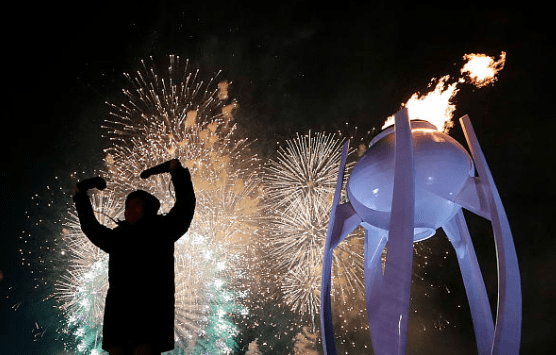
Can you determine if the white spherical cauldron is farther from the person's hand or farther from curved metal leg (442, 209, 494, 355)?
the person's hand

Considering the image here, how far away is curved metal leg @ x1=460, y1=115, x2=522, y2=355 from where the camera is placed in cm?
443

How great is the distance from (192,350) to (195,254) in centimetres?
508

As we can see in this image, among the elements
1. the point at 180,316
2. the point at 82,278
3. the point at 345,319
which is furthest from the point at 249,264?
the point at 345,319

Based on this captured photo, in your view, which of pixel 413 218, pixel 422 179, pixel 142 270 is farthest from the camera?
pixel 422 179

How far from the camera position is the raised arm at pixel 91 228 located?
11.6ft

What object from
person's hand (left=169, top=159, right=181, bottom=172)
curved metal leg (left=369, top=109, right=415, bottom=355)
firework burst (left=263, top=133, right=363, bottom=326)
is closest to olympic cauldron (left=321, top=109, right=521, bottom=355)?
curved metal leg (left=369, top=109, right=415, bottom=355)

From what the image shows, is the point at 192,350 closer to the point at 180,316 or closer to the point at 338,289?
the point at 180,316

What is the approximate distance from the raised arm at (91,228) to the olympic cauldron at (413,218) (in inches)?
107

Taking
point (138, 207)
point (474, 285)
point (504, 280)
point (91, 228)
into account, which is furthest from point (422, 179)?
point (91, 228)

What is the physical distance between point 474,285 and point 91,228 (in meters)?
4.90

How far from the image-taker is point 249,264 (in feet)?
46.7

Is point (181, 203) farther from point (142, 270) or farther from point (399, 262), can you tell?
point (399, 262)

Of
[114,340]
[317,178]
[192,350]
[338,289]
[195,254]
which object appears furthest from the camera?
[192,350]

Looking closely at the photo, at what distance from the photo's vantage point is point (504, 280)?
4.73 metres
